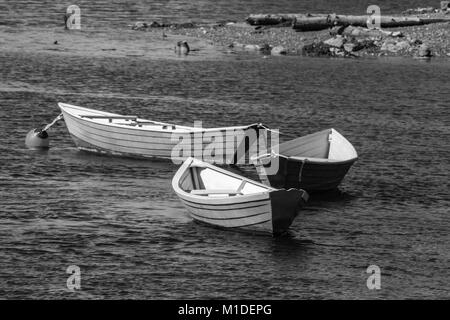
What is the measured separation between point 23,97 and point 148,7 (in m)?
72.7

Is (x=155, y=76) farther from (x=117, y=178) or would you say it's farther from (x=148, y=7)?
(x=148, y=7)

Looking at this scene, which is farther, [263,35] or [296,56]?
[263,35]

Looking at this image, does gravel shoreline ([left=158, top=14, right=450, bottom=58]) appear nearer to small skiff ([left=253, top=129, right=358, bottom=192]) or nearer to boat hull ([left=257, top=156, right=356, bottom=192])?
small skiff ([left=253, top=129, right=358, bottom=192])

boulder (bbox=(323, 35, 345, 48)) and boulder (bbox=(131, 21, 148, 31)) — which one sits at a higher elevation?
boulder (bbox=(131, 21, 148, 31))

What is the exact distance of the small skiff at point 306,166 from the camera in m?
45.2

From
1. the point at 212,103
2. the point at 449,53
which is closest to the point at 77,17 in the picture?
the point at 449,53

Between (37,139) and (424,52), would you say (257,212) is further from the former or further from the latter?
(424,52)

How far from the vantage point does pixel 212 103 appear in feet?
225

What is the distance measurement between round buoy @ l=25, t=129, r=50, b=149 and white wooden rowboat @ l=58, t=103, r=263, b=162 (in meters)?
1.80

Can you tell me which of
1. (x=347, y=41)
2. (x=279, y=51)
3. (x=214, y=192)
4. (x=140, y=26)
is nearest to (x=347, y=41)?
(x=347, y=41)

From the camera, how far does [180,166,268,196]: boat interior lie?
135 ft

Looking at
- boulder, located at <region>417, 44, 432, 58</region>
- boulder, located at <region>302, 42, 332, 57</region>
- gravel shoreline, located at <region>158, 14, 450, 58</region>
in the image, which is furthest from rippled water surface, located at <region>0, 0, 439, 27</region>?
boulder, located at <region>417, 44, 432, 58</region>
